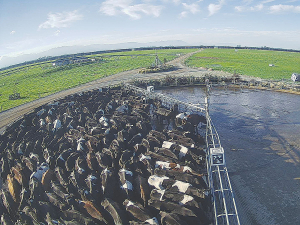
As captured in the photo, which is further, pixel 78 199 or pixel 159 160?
pixel 159 160

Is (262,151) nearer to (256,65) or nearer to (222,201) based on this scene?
(222,201)

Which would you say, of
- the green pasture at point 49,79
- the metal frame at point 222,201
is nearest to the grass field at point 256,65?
the green pasture at point 49,79

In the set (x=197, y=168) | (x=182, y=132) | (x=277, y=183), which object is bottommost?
(x=277, y=183)

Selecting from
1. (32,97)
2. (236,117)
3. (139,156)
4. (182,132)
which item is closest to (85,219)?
(139,156)

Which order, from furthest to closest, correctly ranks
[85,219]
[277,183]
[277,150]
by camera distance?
[277,150]
[277,183]
[85,219]

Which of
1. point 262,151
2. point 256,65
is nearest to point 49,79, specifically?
point 262,151

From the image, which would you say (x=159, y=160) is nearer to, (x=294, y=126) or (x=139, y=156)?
(x=139, y=156)

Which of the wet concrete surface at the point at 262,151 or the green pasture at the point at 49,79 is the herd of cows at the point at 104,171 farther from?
the green pasture at the point at 49,79
